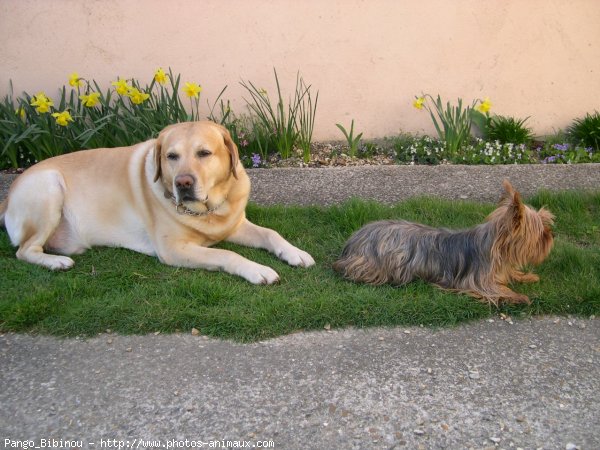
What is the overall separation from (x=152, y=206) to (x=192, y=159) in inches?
26.2

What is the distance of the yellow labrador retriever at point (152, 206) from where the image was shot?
154 inches

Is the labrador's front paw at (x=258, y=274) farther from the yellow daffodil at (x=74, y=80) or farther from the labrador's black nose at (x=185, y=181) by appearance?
the yellow daffodil at (x=74, y=80)

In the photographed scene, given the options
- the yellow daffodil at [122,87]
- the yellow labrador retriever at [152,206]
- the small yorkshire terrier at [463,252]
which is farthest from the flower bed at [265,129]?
the small yorkshire terrier at [463,252]

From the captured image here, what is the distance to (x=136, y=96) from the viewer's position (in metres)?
5.57

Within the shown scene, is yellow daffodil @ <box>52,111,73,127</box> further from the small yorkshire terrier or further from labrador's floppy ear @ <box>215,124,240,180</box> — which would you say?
the small yorkshire terrier

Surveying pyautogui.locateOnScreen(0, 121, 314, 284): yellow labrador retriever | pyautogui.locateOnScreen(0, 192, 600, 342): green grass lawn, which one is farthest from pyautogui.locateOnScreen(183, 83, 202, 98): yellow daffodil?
pyautogui.locateOnScreen(0, 192, 600, 342): green grass lawn

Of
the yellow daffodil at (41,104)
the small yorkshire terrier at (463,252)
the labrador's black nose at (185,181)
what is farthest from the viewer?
the yellow daffodil at (41,104)

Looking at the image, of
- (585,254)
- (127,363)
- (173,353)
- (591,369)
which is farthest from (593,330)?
(127,363)

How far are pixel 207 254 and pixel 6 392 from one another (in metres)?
1.61

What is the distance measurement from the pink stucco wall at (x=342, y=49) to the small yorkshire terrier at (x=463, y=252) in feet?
9.60

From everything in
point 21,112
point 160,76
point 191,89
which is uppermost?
point 160,76

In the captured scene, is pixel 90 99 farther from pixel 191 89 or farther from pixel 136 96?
pixel 191 89

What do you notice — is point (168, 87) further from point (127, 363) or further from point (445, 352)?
point (445, 352)

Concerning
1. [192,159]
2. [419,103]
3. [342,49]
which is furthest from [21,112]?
[419,103]
